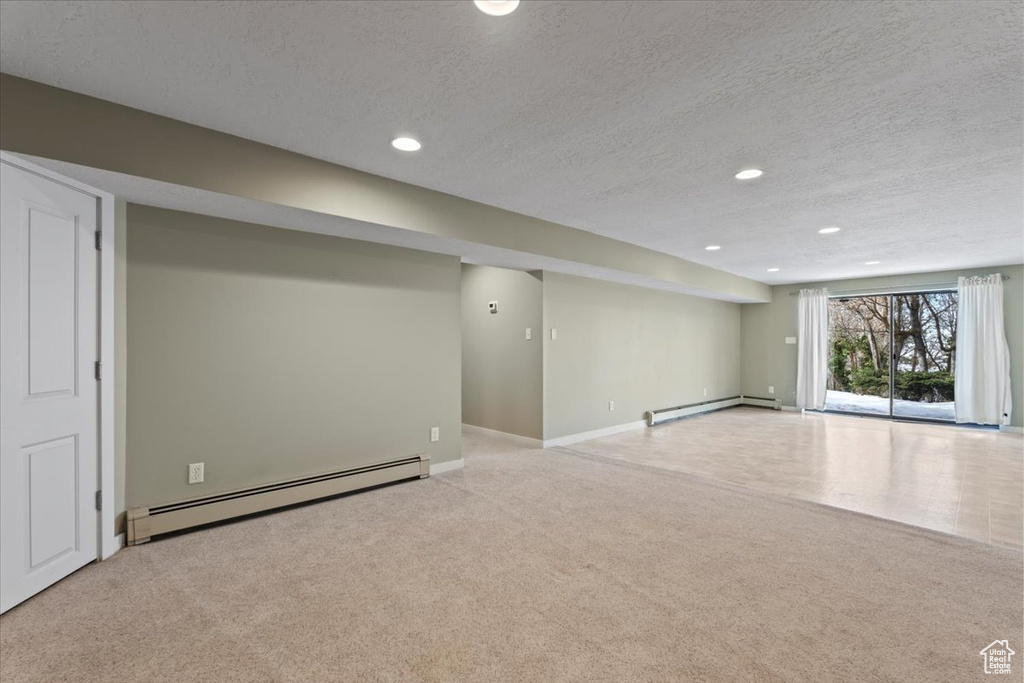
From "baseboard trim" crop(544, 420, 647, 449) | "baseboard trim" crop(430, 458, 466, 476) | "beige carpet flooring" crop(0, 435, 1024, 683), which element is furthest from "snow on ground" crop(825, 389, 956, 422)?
"baseboard trim" crop(430, 458, 466, 476)

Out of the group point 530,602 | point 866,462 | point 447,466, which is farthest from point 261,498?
point 866,462

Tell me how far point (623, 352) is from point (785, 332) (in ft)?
14.0

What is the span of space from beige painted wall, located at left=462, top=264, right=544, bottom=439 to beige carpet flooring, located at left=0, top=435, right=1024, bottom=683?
92.2 inches

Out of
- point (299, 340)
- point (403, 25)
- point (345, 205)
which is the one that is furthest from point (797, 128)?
point (299, 340)

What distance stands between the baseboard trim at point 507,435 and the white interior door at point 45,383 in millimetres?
3978

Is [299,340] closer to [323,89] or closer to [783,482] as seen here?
[323,89]

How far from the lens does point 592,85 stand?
210 centimetres

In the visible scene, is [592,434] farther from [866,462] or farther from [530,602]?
[530,602]

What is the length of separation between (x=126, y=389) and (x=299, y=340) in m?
1.08

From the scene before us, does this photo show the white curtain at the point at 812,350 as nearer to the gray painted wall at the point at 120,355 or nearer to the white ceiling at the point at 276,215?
the white ceiling at the point at 276,215

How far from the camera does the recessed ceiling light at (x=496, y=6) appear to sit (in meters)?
1.58

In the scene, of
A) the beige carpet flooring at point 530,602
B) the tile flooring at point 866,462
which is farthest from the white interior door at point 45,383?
the tile flooring at point 866,462

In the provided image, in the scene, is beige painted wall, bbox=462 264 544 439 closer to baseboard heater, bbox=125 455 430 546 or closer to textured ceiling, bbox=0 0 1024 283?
baseboard heater, bbox=125 455 430 546

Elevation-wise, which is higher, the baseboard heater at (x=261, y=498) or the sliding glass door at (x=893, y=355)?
the sliding glass door at (x=893, y=355)
